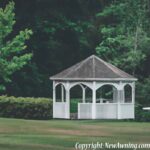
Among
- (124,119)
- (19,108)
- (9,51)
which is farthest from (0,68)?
(124,119)

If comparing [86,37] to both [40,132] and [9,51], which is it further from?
[40,132]

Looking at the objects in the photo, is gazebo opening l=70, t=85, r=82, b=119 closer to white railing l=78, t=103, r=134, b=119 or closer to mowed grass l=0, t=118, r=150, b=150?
white railing l=78, t=103, r=134, b=119

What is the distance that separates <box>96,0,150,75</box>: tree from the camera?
56597 mm

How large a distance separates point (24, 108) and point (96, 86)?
19.7 feet

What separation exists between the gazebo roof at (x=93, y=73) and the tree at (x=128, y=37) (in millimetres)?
4175

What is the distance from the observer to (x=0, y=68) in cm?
5184

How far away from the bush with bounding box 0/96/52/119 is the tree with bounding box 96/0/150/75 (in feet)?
33.9

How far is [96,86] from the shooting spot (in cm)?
5112

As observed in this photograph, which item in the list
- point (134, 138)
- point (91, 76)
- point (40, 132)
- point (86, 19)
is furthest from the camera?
point (86, 19)

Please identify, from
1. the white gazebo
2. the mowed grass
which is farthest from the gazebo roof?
the mowed grass

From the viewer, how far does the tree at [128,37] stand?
56.6 m

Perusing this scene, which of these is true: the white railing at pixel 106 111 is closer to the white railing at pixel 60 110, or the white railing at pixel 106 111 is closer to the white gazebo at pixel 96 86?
the white gazebo at pixel 96 86

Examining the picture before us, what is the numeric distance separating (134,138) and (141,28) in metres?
25.4

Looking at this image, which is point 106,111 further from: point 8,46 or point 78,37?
point 78,37
